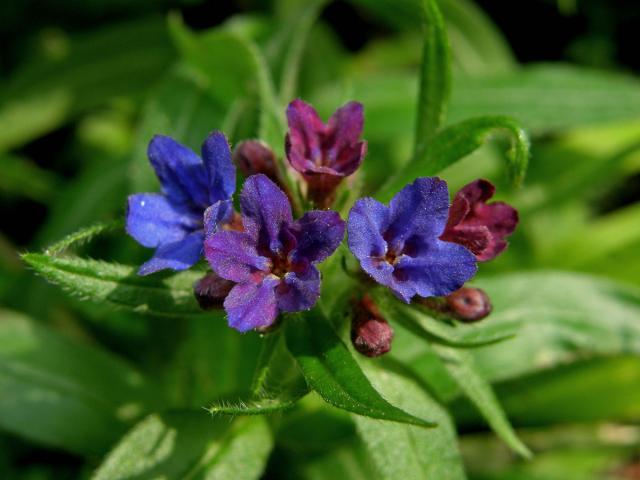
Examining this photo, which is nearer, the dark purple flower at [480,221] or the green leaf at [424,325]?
the dark purple flower at [480,221]

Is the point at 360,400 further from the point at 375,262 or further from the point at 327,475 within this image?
the point at 327,475

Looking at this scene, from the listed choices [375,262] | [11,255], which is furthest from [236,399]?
[11,255]

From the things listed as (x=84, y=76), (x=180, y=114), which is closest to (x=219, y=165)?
(x=180, y=114)

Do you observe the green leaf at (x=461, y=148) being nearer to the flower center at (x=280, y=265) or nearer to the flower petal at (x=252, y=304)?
the flower center at (x=280, y=265)

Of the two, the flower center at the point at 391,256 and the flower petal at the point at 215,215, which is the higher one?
the flower petal at the point at 215,215

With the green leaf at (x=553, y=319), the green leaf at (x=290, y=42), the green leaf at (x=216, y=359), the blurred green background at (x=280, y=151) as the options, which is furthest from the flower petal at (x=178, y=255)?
the green leaf at (x=290, y=42)

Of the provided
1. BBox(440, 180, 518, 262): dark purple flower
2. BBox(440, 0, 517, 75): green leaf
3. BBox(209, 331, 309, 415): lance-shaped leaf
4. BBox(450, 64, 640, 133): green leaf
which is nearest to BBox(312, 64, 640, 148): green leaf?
BBox(450, 64, 640, 133): green leaf

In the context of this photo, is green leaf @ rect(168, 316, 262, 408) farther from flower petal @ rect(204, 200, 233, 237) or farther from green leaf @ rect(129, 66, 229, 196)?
flower petal @ rect(204, 200, 233, 237)
